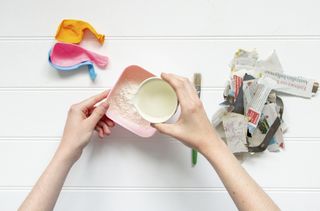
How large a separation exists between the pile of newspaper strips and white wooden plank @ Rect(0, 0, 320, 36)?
89 mm

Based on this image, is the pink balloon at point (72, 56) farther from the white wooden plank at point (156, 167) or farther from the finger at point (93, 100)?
the white wooden plank at point (156, 167)

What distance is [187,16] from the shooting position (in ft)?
2.79

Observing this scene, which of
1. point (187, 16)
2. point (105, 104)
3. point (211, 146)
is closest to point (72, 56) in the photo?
point (105, 104)

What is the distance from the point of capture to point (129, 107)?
0.83m

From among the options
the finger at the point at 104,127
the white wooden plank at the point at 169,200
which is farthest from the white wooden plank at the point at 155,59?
the white wooden plank at the point at 169,200

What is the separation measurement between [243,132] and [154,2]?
17.3 inches

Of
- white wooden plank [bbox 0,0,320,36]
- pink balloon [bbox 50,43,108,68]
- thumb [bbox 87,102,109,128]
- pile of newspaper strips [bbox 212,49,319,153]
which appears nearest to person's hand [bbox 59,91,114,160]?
thumb [bbox 87,102,109,128]

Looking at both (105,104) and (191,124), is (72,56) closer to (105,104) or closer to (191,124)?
(105,104)

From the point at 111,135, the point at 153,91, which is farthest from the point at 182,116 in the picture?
the point at 111,135

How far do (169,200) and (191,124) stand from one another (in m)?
0.27

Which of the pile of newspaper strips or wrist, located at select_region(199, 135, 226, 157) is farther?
the pile of newspaper strips

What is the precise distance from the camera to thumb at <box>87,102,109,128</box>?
0.78 m

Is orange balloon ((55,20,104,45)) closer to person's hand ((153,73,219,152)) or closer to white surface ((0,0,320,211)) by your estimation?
white surface ((0,0,320,211))

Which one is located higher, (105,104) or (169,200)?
(105,104)
